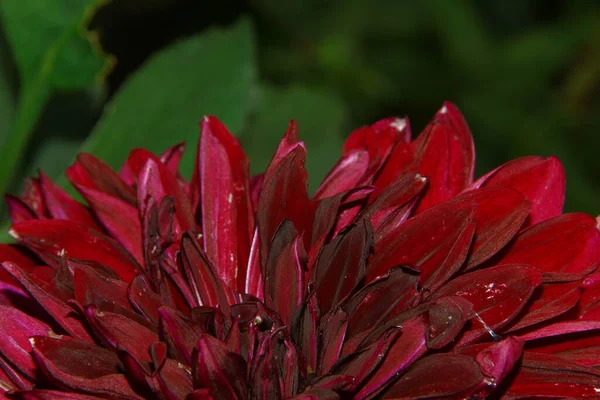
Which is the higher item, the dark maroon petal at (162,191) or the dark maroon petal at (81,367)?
the dark maroon petal at (162,191)

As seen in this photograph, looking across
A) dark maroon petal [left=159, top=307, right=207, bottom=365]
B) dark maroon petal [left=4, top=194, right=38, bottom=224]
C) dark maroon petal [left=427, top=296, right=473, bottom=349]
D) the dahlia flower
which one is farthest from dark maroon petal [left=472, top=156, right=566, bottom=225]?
dark maroon petal [left=4, top=194, right=38, bottom=224]

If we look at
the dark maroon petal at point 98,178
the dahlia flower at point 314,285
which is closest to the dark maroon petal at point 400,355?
the dahlia flower at point 314,285

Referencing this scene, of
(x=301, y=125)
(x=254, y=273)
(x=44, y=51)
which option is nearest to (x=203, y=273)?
(x=254, y=273)

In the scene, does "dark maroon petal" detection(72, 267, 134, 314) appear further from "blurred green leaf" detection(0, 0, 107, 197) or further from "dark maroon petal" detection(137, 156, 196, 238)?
"blurred green leaf" detection(0, 0, 107, 197)

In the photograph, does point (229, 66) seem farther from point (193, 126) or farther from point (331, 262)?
point (331, 262)

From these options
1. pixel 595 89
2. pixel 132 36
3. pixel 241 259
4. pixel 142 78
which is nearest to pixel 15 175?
pixel 142 78

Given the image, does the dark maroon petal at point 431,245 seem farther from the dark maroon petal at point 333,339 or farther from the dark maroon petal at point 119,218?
the dark maroon petal at point 119,218
